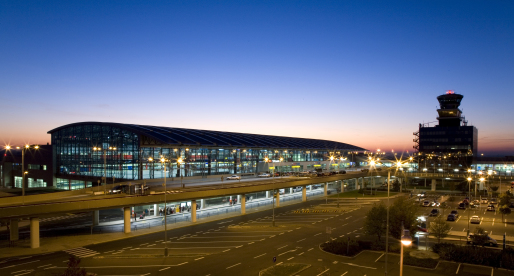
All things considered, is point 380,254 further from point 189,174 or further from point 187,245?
point 189,174

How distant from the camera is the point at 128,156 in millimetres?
71438

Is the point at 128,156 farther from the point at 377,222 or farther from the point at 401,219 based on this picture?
the point at 401,219

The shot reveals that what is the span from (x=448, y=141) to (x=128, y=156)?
5947 inches

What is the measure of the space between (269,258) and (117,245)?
17062mm

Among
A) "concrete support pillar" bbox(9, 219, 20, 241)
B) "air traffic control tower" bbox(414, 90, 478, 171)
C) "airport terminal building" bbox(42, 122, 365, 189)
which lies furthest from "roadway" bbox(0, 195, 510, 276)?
"air traffic control tower" bbox(414, 90, 478, 171)

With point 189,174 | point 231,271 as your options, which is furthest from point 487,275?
point 189,174

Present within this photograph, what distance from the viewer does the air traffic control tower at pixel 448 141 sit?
15825cm

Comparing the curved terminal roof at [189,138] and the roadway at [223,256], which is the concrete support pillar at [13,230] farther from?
the curved terminal roof at [189,138]

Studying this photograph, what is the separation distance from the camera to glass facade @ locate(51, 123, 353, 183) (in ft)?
232

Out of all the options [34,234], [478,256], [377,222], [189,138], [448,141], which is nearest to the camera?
[478,256]

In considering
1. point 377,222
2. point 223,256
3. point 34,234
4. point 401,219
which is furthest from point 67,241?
point 401,219

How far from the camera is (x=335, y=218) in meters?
52.7

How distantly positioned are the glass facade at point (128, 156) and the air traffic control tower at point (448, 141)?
357ft

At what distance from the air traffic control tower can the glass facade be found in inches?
4281
